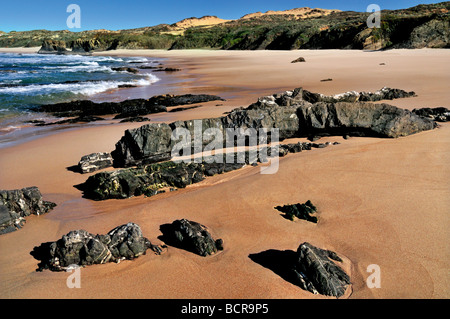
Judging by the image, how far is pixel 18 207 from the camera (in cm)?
400

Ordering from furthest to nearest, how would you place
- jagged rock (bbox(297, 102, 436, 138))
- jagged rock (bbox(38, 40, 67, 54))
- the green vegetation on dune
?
jagged rock (bbox(38, 40, 67, 54))
the green vegetation on dune
jagged rock (bbox(297, 102, 436, 138))

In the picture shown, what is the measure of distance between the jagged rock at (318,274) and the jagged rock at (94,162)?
14.2 feet

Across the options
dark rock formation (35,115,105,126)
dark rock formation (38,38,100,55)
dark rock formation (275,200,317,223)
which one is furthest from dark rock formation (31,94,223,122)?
dark rock formation (38,38,100,55)

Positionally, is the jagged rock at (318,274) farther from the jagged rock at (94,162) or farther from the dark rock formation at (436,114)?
the dark rock formation at (436,114)

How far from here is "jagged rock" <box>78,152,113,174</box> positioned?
5641mm

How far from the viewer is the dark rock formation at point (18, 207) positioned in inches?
149

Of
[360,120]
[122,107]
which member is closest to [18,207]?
[360,120]

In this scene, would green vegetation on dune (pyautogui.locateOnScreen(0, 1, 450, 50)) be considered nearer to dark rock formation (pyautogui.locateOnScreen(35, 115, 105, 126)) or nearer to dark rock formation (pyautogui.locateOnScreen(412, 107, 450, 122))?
dark rock formation (pyautogui.locateOnScreen(412, 107, 450, 122))

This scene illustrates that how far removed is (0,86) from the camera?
1822cm

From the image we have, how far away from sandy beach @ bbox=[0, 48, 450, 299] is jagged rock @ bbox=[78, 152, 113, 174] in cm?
17

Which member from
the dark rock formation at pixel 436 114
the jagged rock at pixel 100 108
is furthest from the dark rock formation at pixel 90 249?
the jagged rock at pixel 100 108

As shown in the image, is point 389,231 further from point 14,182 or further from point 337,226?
point 14,182

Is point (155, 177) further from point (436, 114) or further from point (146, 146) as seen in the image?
point (436, 114)

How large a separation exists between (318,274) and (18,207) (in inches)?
153
